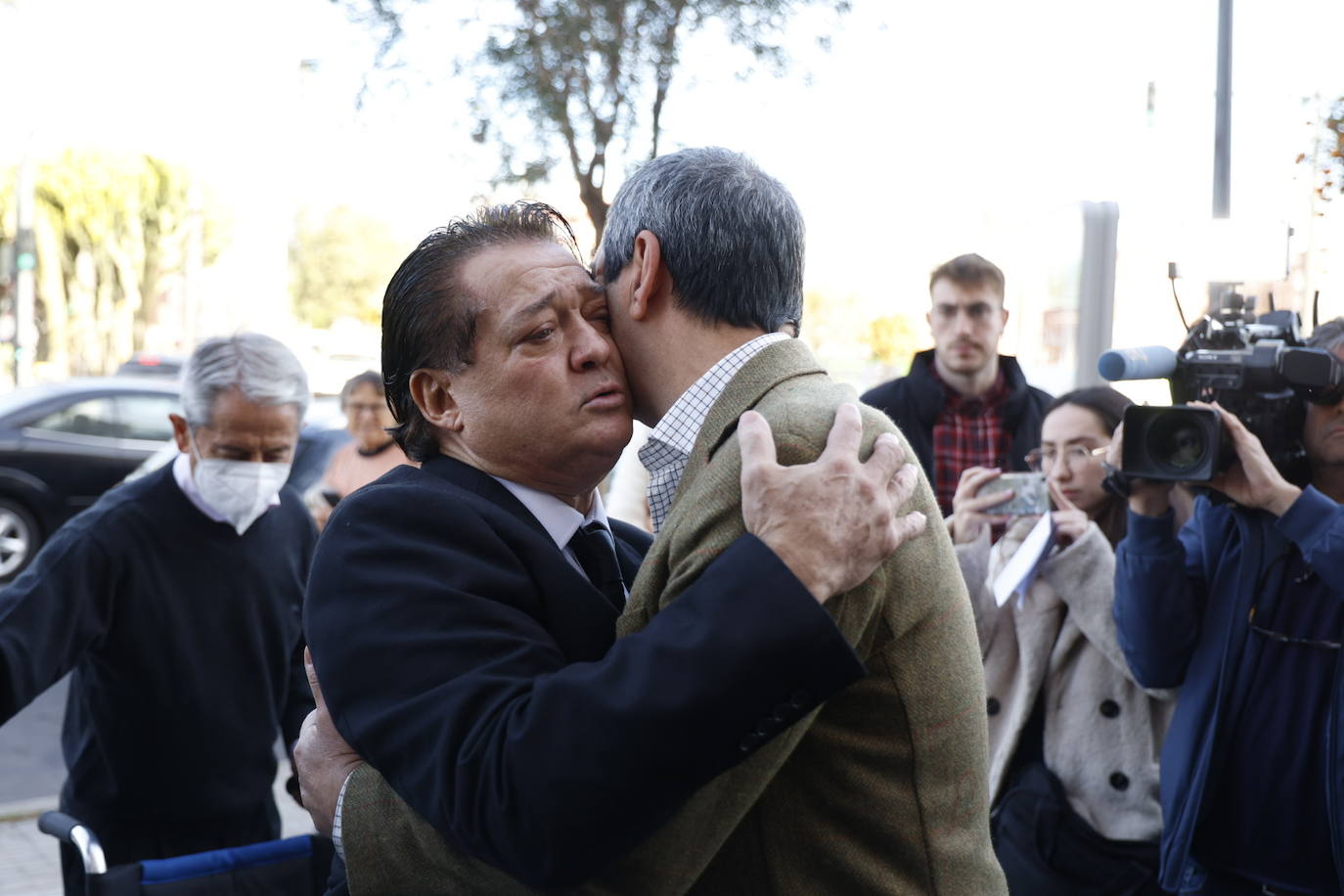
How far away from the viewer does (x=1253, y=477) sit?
9.53 feet

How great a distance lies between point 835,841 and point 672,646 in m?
0.37

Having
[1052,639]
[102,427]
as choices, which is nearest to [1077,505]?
[1052,639]

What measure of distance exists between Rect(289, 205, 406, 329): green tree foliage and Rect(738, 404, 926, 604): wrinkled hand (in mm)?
58676

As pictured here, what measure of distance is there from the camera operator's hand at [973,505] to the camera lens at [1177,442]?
764 mm

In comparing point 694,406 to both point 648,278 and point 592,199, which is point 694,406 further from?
point 592,199

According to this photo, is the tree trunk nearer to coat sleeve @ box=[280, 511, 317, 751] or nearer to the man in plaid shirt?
the man in plaid shirt

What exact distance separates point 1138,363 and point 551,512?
1.62 m

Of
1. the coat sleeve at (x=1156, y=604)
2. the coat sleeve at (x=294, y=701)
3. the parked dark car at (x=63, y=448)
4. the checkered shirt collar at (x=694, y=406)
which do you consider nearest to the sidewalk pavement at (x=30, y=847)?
the coat sleeve at (x=294, y=701)

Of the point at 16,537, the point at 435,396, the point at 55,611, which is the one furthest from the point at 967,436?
the point at 16,537

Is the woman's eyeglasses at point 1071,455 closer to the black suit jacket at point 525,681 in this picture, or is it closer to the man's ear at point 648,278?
the man's ear at point 648,278

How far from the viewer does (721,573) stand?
4.72 feet

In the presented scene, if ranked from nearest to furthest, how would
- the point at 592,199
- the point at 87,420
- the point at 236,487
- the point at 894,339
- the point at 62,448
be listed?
the point at 236,487
the point at 592,199
the point at 62,448
the point at 87,420
the point at 894,339

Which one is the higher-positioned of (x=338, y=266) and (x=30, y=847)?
(x=338, y=266)

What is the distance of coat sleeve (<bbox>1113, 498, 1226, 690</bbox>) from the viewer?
310 centimetres
